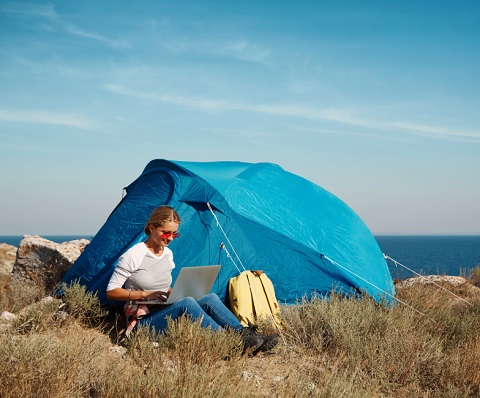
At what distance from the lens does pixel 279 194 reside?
8.01 m

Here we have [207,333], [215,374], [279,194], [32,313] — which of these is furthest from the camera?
[279,194]

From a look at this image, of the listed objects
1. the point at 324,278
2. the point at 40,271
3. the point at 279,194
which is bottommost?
the point at 40,271

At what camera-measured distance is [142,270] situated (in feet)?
18.6

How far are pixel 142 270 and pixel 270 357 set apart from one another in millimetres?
1505

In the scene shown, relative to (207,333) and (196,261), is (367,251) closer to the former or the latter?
(196,261)

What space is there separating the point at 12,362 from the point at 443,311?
15.9 feet

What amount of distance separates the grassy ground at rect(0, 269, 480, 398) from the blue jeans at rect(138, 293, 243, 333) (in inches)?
6.2

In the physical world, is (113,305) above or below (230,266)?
below

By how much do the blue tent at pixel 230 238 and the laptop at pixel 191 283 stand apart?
4.14ft

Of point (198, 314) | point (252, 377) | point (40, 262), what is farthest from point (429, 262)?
point (252, 377)

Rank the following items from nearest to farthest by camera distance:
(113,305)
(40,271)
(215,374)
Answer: (215,374) → (113,305) → (40,271)

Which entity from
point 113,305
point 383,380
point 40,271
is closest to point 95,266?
point 113,305

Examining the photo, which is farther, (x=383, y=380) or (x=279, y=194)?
(x=279, y=194)

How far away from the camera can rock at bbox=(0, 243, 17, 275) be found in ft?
45.8
